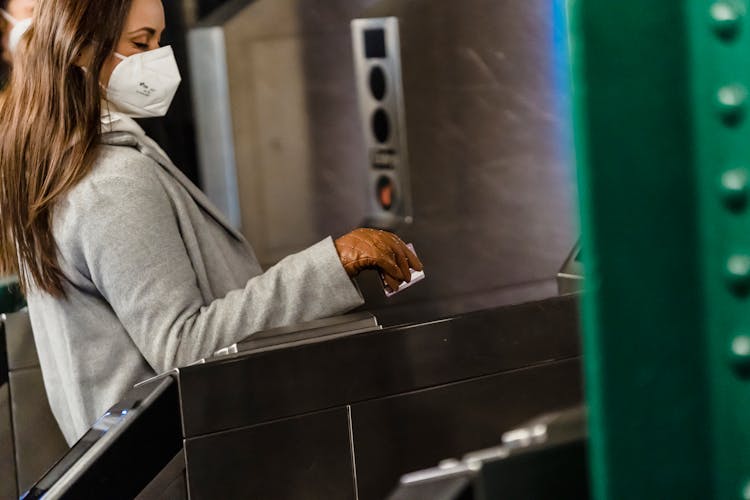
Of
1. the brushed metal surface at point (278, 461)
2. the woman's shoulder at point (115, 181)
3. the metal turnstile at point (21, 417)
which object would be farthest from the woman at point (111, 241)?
the metal turnstile at point (21, 417)

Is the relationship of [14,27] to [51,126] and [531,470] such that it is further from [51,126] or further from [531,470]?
[531,470]

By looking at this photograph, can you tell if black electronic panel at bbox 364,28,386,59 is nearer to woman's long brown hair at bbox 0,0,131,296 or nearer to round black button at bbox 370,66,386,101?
round black button at bbox 370,66,386,101

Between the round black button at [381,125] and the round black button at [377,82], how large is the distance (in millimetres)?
48

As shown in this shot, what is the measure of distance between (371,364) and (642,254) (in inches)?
50.6

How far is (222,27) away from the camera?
3111 mm

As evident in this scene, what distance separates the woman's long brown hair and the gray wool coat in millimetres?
30

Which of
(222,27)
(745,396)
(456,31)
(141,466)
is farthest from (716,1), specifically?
(456,31)

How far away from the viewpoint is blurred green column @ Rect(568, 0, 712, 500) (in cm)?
61

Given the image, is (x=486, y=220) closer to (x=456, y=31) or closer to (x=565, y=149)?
(x=565, y=149)

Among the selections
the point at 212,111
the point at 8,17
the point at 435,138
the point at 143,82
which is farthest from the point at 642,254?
the point at 435,138

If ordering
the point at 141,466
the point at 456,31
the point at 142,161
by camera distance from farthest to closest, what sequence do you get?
the point at 456,31
the point at 142,161
the point at 141,466

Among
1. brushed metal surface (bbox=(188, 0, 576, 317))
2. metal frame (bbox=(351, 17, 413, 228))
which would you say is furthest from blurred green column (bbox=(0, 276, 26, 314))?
metal frame (bbox=(351, 17, 413, 228))

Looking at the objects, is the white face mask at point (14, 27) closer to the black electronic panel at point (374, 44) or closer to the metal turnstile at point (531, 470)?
the black electronic panel at point (374, 44)

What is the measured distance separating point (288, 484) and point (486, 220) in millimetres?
1918
